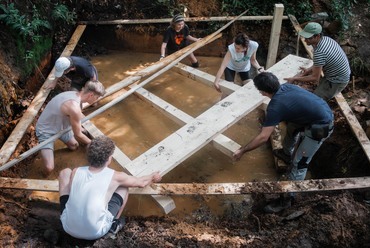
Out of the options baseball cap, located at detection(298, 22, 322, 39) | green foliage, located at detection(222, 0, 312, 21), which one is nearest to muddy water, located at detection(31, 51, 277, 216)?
green foliage, located at detection(222, 0, 312, 21)

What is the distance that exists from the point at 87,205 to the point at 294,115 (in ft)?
6.97

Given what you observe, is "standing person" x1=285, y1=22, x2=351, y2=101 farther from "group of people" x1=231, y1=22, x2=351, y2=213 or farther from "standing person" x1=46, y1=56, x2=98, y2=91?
"standing person" x1=46, y1=56, x2=98, y2=91

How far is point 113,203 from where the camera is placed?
287 centimetres

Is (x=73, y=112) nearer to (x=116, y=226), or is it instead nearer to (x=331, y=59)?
(x=116, y=226)

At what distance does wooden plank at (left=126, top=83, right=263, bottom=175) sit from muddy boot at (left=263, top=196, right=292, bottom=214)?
3.19 ft

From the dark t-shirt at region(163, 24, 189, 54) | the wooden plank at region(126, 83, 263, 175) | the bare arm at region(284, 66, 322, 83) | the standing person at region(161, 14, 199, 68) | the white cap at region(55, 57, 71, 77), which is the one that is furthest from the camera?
the dark t-shirt at region(163, 24, 189, 54)

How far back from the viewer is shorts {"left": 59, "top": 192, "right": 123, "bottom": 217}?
282 cm

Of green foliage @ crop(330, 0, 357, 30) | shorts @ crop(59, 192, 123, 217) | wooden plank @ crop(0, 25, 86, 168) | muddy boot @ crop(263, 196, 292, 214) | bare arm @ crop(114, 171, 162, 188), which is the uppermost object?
green foliage @ crop(330, 0, 357, 30)

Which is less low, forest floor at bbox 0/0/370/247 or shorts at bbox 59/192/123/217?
shorts at bbox 59/192/123/217

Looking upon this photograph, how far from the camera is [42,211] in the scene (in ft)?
10.8

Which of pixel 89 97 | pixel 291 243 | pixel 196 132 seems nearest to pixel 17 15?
pixel 89 97

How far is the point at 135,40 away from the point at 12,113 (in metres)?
3.04

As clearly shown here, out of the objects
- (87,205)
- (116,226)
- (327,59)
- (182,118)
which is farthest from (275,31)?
(87,205)

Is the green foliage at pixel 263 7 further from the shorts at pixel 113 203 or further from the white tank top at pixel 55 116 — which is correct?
the shorts at pixel 113 203
